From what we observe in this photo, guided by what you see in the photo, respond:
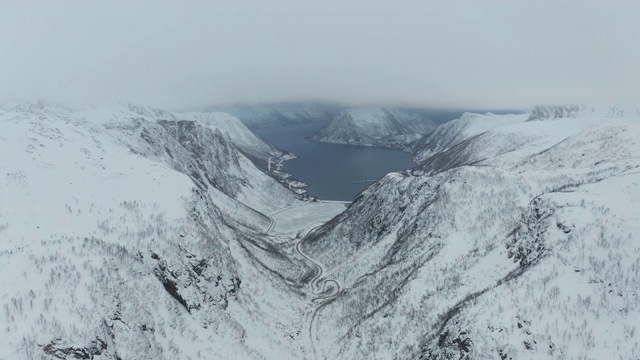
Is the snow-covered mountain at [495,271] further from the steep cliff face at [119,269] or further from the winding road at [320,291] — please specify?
the steep cliff face at [119,269]

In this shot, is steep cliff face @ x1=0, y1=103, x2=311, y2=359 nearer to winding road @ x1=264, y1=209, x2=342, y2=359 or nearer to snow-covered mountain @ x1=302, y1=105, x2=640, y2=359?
winding road @ x1=264, y1=209, x2=342, y2=359

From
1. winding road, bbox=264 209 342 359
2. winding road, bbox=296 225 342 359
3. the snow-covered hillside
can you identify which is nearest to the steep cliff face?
the snow-covered hillside

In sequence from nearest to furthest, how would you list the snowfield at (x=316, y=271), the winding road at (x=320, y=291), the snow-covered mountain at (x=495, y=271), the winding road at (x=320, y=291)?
the snow-covered mountain at (x=495, y=271) → the snowfield at (x=316, y=271) → the winding road at (x=320, y=291) → the winding road at (x=320, y=291)

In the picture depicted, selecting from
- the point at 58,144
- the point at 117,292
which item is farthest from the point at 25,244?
the point at 58,144

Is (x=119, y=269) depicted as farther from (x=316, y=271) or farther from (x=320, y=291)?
(x=316, y=271)

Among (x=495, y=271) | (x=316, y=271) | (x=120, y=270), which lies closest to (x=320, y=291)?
(x=316, y=271)

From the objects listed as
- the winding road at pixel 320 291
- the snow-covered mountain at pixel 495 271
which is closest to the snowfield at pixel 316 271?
the snow-covered mountain at pixel 495 271

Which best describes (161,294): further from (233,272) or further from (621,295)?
(621,295)
